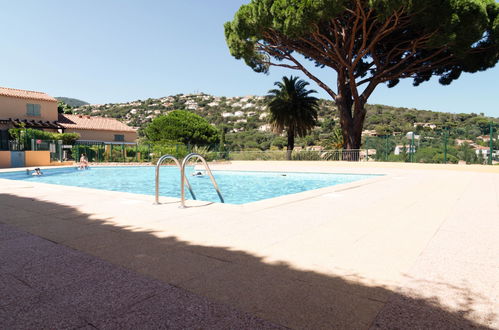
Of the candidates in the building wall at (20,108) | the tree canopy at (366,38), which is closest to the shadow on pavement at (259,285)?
the tree canopy at (366,38)

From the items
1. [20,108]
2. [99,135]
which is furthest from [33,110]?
[99,135]

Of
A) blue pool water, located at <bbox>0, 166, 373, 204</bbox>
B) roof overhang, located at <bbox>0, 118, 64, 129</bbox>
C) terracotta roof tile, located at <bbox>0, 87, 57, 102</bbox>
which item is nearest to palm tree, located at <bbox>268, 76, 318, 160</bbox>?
blue pool water, located at <bbox>0, 166, 373, 204</bbox>

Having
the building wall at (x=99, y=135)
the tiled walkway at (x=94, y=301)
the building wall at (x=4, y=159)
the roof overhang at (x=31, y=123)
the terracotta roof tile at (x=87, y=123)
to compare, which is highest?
the terracotta roof tile at (x=87, y=123)

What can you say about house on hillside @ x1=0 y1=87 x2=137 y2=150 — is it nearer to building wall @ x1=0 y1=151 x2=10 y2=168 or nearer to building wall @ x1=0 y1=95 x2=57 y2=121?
building wall @ x1=0 y1=95 x2=57 y2=121

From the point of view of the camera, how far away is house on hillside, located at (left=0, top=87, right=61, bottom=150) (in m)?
29.2

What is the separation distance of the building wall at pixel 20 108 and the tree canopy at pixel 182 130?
11.6 m

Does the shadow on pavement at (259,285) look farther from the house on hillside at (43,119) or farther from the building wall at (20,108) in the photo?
the building wall at (20,108)

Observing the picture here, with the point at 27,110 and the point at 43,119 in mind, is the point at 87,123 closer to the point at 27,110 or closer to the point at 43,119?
the point at 43,119

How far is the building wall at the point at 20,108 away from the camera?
1152 inches

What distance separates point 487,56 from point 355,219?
70.1ft

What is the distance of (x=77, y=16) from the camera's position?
16.7 meters

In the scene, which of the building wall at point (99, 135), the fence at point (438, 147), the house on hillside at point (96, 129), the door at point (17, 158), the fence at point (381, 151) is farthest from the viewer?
the building wall at point (99, 135)

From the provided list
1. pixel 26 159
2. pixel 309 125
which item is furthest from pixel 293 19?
pixel 26 159

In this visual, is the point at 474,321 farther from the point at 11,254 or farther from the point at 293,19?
the point at 293,19
